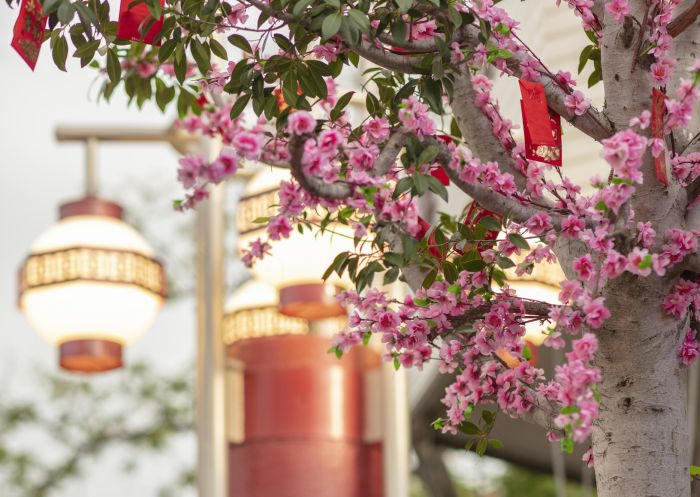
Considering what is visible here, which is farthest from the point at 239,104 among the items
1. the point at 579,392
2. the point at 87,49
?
the point at 579,392

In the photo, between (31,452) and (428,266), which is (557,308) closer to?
(428,266)

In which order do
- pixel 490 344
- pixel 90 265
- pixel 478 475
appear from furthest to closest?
1. pixel 478 475
2. pixel 90 265
3. pixel 490 344

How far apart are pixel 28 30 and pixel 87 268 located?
3.09m

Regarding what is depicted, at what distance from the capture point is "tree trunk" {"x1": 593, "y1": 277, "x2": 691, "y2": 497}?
3.38 m

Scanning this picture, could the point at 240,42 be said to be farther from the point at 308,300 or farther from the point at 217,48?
the point at 308,300

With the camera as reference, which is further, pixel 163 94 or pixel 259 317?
pixel 259 317

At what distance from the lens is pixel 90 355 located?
637 cm

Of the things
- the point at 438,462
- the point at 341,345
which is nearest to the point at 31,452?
the point at 438,462

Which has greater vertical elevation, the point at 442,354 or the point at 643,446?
the point at 442,354

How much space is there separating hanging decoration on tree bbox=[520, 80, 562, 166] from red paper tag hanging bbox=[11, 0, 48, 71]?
1.26m

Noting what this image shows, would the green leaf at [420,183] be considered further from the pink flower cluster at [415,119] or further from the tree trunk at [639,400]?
the tree trunk at [639,400]

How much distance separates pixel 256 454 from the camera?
6719 mm

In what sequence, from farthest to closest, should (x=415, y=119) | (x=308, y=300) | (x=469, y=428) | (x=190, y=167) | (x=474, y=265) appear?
(x=308, y=300), (x=469, y=428), (x=474, y=265), (x=415, y=119), (x=190, y=167)

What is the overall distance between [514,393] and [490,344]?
15cm
